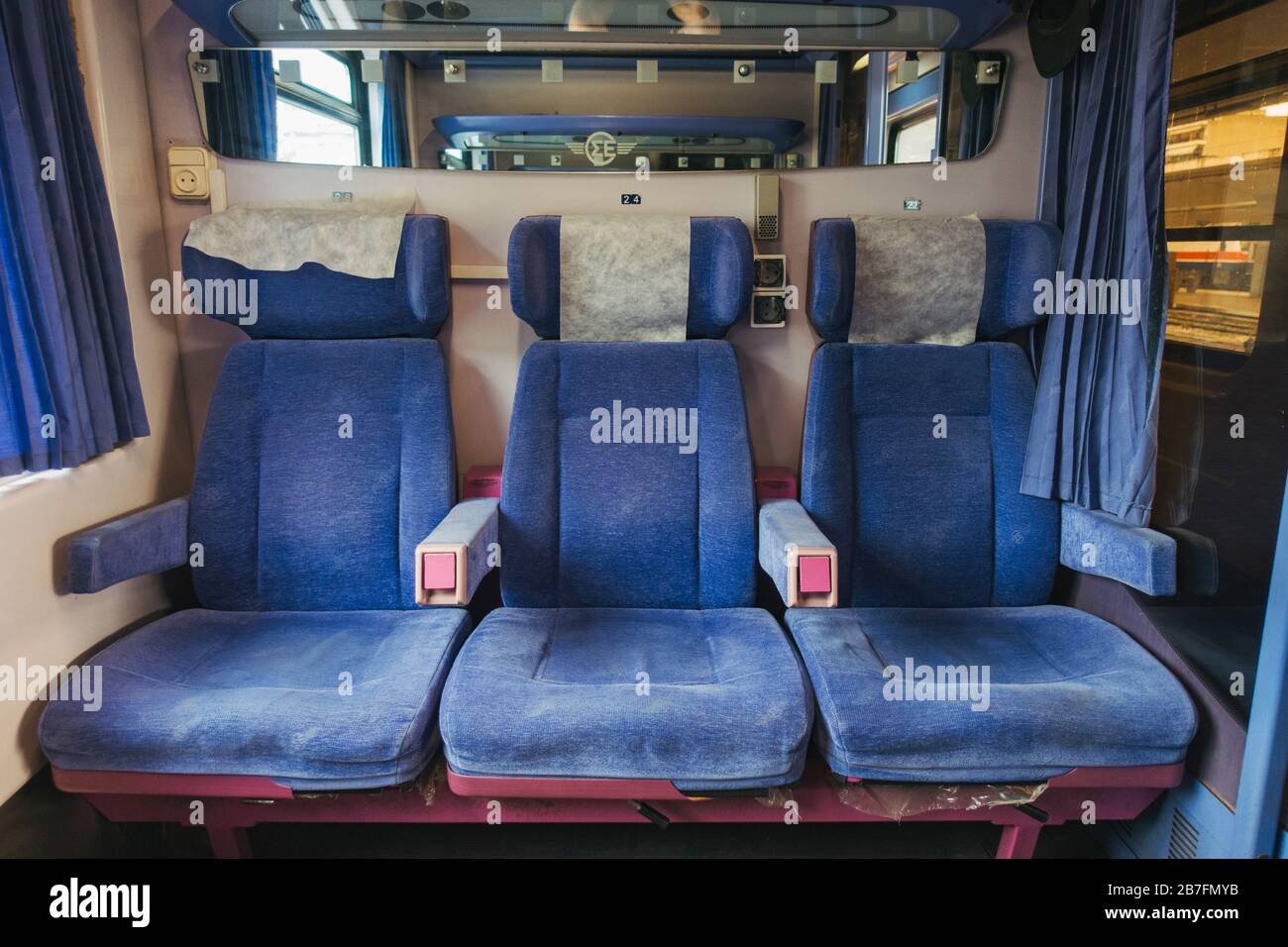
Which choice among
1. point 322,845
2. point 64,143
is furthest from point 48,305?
point 322,845

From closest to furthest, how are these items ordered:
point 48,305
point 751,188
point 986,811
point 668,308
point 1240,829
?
1. point 1240,829
2. point 986,811
3. point 48,305
4. point 668,308
5. point 751,188

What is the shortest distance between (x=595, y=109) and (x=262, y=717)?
1851mm

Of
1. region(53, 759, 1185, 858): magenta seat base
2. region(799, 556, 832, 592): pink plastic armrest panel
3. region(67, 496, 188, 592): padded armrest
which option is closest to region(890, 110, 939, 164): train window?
region(799, 556, 832, 592): pink plastic armrest panel

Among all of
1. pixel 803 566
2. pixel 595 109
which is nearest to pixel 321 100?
pixel 595 109

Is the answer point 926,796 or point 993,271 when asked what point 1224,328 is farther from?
point 926,796

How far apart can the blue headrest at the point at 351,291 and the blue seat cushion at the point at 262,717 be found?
936 mm

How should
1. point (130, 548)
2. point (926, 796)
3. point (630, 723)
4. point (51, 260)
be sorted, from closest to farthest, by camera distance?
point (630, 723), point (926, 796), point (51, 260), point (130, 548)

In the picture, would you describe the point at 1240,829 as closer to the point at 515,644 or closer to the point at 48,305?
the point at 515,644

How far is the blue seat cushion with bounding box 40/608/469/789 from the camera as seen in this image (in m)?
1.62

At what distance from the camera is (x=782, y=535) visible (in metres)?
1.95

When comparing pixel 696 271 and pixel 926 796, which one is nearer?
pixel 926 796

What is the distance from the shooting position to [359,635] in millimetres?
2068

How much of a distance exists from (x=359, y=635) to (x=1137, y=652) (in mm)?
1888

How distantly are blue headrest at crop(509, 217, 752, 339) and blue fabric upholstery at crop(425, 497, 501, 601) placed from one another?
538 millimetres
